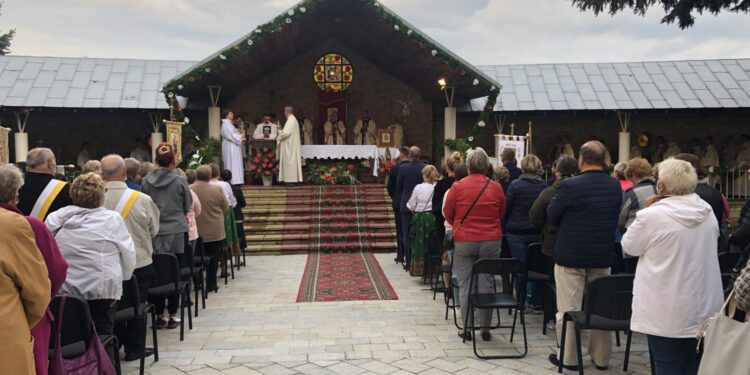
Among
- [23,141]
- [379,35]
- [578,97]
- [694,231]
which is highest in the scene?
[379,35]

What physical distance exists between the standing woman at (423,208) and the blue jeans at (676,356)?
4449mm

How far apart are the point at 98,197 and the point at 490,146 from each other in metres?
15.8

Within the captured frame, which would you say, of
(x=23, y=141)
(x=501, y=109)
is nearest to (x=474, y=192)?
(x=501, y=109)

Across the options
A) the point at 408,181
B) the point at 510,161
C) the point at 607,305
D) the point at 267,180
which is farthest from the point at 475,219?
the point at 267,180

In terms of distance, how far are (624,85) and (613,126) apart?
1.39 meters

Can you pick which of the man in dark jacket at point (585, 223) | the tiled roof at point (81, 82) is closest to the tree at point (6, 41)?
the tiled roof at point (81, 82)

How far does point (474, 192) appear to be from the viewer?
5.34 meters

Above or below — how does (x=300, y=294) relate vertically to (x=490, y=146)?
below

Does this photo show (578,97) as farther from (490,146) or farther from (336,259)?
(336,259)

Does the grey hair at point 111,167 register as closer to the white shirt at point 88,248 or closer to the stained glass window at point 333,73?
the white shirt at point 88,248

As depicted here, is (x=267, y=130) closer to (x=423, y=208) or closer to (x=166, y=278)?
(x=423, y=208)

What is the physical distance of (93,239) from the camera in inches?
154

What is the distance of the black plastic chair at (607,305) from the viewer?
13.8ft

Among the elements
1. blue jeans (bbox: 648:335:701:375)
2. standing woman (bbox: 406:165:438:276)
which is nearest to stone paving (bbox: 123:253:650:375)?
standing woman (bbox: 406:165:438:276)
